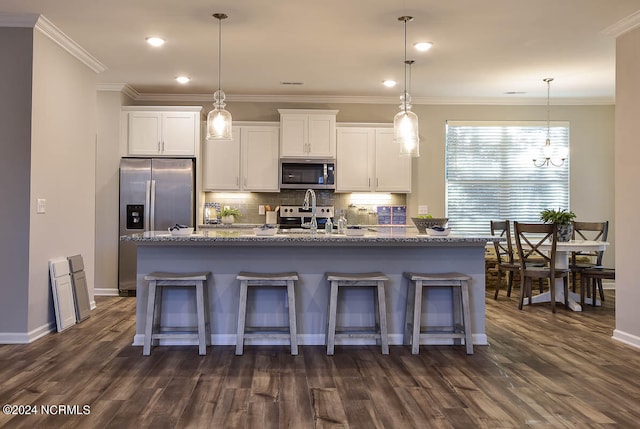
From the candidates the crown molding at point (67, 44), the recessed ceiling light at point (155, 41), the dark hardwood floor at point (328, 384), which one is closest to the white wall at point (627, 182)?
the dark hardwood floor at point (328, 384)

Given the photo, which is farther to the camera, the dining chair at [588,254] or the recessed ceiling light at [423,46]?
the dining chair at [588,254]

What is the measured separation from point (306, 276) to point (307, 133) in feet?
9.92

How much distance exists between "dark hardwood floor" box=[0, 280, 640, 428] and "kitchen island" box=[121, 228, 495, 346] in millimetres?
215

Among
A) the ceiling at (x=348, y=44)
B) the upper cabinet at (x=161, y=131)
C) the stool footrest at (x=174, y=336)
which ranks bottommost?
the stool footrest at (x=174, y=336)

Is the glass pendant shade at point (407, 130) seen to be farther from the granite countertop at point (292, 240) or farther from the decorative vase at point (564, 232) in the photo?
the decorative vase at point (564, 232)

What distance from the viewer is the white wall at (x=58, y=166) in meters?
4.21

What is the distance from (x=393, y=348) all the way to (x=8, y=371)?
2683 millimetres

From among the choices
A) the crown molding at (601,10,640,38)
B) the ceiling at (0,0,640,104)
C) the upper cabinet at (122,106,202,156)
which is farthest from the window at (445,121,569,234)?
the upper cabinet at (122,106,202,156)

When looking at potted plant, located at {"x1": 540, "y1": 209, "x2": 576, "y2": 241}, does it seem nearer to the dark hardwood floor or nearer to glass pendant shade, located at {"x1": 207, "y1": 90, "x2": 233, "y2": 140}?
the dark hardwood floor

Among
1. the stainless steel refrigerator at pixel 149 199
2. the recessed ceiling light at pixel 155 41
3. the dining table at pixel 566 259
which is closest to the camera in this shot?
the recessed ceiling light at pixel 155 41

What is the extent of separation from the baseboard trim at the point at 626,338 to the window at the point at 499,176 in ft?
9.97

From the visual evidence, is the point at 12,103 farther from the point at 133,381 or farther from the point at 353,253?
the point at 353,253

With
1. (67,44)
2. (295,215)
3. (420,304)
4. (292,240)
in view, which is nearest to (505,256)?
(295,215)

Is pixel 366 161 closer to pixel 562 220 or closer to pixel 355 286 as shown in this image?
pixel 562 220
